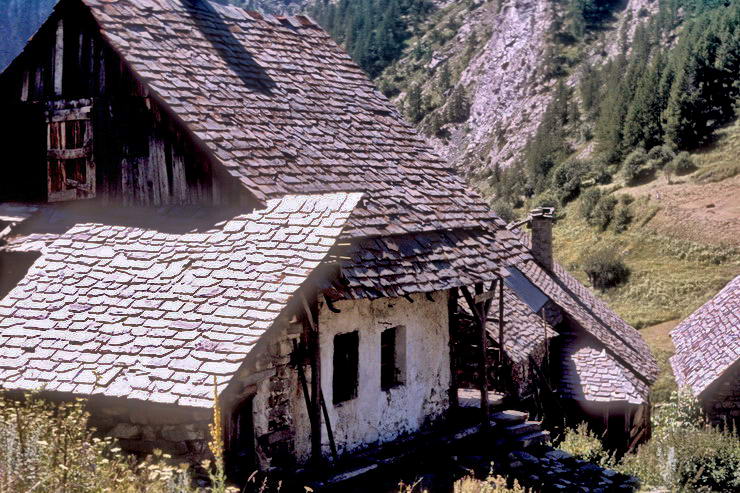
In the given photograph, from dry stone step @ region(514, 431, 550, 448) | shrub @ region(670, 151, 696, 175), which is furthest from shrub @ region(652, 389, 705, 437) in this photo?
shrub @ region(670, 151, 696, 175)

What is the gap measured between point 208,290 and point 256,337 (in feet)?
3.85

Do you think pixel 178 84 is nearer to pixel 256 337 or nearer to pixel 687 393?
pixel 256 337

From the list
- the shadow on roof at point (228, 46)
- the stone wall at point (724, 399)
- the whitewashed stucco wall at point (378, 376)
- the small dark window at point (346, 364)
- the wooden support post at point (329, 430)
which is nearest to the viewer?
the wooden support post at point (329, 430)

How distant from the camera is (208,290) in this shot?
7.77 meters

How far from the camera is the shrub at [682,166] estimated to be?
154 ft

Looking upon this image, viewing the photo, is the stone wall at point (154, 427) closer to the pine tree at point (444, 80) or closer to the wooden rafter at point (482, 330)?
the wooden rafter at point (482, 330)

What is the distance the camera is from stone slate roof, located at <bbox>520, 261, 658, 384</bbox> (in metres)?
21.6

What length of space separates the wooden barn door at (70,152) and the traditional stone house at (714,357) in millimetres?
14943

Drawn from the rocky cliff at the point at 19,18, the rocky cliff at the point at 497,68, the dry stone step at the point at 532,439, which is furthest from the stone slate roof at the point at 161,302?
the rocky cliff at the point at 497,68

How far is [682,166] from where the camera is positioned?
47.1 meters

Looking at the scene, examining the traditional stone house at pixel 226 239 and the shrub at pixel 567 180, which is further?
the shrub at pixel 567 180

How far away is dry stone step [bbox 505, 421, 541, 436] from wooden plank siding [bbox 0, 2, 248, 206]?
5929mm

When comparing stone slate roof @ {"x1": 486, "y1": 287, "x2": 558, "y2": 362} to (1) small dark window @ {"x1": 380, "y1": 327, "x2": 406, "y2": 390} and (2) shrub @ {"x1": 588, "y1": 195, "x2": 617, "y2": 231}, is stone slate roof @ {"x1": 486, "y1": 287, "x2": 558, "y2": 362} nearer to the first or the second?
(1) small dark window @ {"x1": 380, "y1": 327, "x2": 406, "y2": 390}

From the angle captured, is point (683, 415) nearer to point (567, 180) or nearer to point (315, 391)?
point (315, 391)
